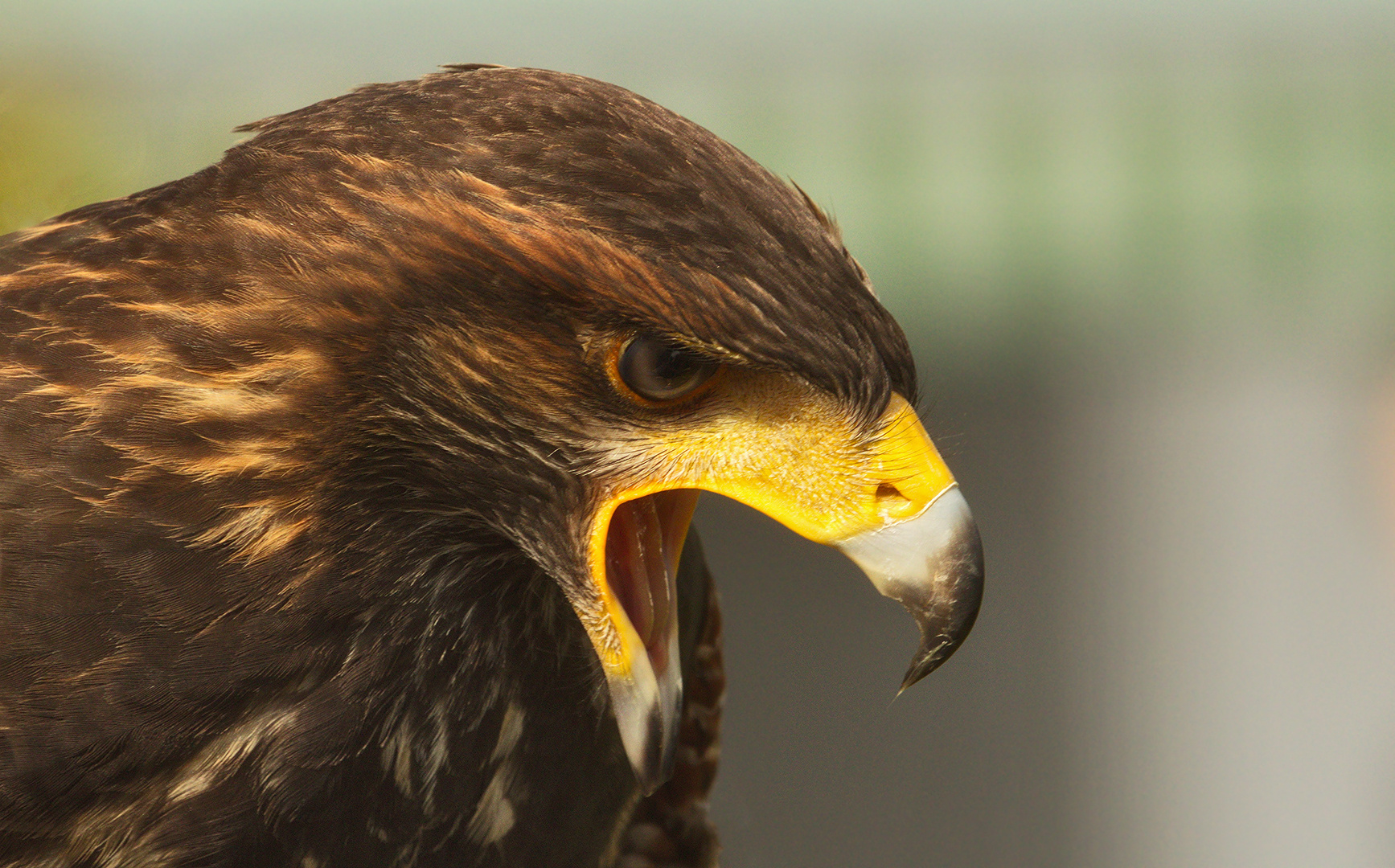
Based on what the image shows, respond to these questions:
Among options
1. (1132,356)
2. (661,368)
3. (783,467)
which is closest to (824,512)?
(783,467)

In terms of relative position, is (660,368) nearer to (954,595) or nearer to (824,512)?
(824,512)

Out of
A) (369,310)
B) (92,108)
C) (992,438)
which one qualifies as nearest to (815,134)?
(992,438)

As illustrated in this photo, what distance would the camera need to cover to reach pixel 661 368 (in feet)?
3.49

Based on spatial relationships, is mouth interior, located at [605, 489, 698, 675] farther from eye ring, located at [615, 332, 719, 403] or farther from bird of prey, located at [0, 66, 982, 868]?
eye ring, located at [615, 332, 719, 403]

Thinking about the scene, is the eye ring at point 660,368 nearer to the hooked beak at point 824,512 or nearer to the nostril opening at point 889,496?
the hooked beak at point 824,512

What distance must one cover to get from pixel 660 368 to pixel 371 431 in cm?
26

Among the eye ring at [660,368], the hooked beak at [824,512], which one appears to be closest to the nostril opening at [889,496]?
the hooked beak at [824,512]

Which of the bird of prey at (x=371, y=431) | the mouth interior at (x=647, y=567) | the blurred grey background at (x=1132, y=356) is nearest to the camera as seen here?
the bird of prey at (x=371, y=431)

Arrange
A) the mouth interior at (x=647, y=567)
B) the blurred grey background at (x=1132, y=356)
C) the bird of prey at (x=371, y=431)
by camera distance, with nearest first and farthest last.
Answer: the bird of prey at (x=371, y=431), the mouth interior at (x=647, y=567), the blurred grey background at (x=1132, y=356)

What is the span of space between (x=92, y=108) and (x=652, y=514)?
2.60 feet

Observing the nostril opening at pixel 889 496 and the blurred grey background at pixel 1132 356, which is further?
the blurred grey background at pixel 1132 356

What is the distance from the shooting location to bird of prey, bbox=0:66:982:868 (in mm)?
1039

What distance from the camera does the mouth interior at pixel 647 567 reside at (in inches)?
46.6

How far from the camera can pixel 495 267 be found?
1.03 meters
